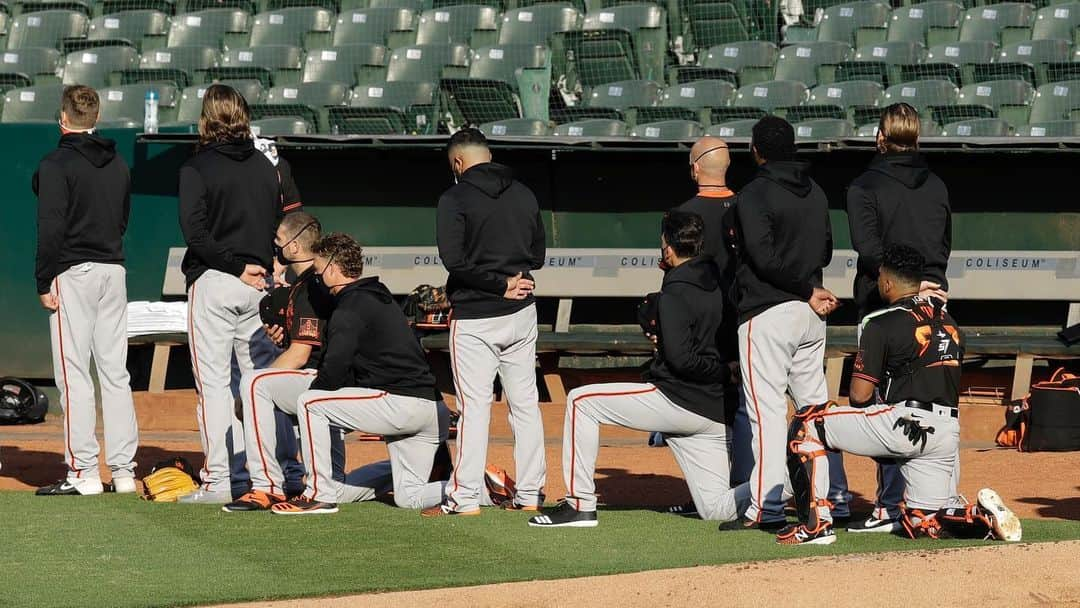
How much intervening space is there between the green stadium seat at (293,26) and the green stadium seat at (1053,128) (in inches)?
259

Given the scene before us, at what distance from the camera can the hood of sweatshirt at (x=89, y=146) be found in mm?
6648

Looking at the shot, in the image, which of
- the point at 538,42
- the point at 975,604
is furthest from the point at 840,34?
the point at 975,604

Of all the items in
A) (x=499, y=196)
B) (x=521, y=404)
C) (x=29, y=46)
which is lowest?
(x=521, y=404)

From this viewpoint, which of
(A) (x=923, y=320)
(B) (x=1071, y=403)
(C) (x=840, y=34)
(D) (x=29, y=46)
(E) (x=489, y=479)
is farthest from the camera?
(D) (x=29, y=46)

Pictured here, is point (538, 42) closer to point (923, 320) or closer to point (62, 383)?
point (62, 383)

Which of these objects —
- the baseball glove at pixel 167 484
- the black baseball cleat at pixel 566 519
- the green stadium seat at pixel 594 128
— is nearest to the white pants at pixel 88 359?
the baseball glove at pixel 167 484

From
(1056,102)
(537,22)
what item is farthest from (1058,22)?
(537,22)

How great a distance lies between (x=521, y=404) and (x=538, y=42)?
7.71 meters

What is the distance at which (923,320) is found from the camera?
214 inches

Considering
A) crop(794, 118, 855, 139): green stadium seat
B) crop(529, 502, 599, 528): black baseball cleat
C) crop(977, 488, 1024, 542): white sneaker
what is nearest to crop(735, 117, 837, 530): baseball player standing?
crop(529, 502, 599, 528): black baseball cleat

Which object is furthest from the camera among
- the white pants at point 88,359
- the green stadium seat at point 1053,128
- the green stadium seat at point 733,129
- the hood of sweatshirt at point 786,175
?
the green stadium seat at point 733,129

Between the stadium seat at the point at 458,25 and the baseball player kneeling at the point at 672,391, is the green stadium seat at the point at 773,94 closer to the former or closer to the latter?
the stadium seat at the point at 458,25

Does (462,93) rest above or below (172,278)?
above

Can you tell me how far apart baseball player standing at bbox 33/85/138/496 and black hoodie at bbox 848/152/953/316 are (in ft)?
10.7
